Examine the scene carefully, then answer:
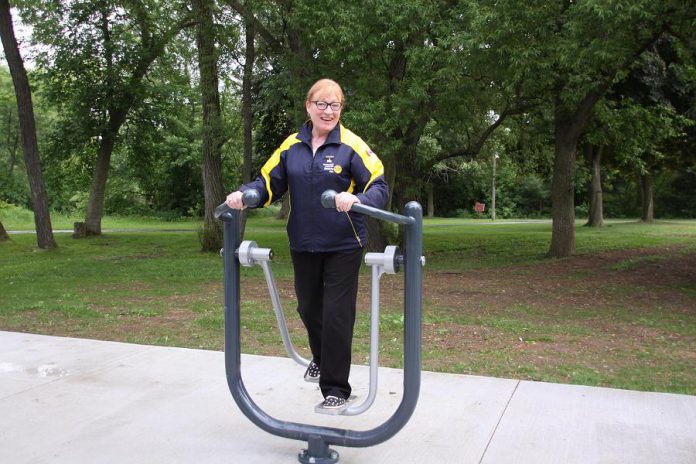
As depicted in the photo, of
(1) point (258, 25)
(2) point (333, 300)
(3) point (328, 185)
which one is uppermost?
(1) point (258, 25)

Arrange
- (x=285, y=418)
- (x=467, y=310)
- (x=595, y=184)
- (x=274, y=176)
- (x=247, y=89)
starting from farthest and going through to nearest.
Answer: (x=595, y=184) → (x=247, y=89) → (x=467, y=310) → (x=285, y=418) → (x=274, y=176)

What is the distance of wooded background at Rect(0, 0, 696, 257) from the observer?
9.53 meters

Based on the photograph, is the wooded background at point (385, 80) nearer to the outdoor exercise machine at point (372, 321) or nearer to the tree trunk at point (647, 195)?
the tree trunk at point (647, 195)

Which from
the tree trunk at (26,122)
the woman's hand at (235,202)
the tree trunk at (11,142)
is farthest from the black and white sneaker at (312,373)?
the tree trunk at (11,142)

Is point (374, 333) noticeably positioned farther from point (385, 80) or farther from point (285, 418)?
point (385, 80)

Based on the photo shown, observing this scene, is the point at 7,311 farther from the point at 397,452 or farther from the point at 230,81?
the point at 230,81

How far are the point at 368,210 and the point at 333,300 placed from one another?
586 mm

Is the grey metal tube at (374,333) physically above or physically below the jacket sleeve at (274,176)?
below

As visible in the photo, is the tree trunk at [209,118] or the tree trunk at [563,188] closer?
the tree trunk at [563,188]

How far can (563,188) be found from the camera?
1374cm

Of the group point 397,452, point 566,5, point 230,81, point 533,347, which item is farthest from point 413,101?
point 397,452

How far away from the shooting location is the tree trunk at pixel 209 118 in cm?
1450

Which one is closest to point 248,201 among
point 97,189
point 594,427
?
point 594,427

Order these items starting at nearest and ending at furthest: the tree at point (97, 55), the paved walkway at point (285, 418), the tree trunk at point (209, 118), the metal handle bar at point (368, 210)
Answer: the metal handle bar at point (368, 210) < the paved walkway at point (285, 418) < the tree trunk at point (209, 118) < the tree at point (97, 55)
